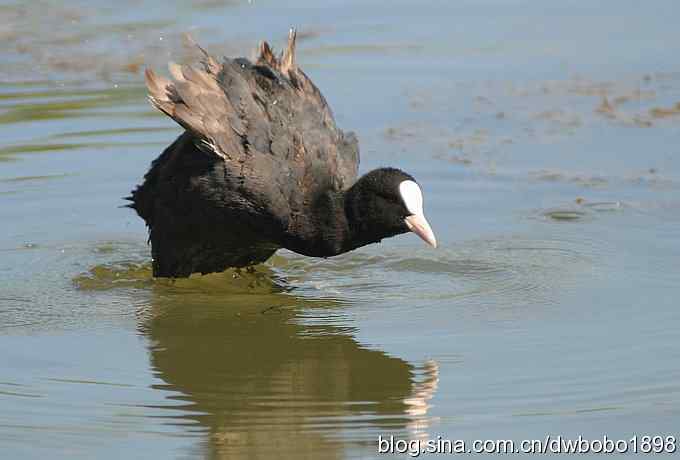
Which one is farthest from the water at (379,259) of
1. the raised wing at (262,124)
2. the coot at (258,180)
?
the raised wing at (262,124)

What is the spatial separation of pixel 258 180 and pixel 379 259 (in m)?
1.11

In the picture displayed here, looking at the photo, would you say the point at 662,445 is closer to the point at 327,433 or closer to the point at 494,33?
the point at 327,433

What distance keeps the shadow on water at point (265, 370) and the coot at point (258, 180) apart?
0.82ft

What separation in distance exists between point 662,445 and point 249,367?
1.71m

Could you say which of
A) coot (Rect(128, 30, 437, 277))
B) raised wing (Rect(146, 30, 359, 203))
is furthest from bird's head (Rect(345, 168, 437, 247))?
raised wing (Rect(146, 30, 359, 203))

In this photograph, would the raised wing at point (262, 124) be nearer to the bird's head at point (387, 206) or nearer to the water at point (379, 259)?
the bird's head at point (387, 206)

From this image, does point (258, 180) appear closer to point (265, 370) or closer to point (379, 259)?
point (265, 370)

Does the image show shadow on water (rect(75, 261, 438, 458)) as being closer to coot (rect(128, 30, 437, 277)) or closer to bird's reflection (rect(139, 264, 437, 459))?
bird's reflection (rect(139, 264, 437, 459))

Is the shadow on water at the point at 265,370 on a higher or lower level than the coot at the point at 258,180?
lower

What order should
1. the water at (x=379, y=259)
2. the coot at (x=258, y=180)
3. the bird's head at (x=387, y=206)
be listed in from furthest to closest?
the coot at (x=258, y=180) → the bird's head at (x=387, y=206) → the water at (x=379, y=259)

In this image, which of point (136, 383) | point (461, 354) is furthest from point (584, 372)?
point (136, 383)

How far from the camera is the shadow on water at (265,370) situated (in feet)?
16.4

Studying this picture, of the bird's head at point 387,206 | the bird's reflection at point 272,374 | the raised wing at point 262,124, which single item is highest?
the raised wing at point 262,124

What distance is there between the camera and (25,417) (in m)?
5.10
